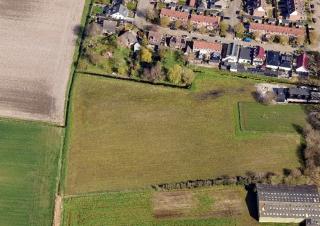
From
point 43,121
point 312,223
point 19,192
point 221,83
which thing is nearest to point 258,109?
point 221,83

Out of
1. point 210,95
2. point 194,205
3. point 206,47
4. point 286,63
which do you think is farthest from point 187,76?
point 194,205

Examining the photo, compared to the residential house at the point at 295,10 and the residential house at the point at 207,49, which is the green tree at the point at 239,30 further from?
the residential house at the point at 295,10

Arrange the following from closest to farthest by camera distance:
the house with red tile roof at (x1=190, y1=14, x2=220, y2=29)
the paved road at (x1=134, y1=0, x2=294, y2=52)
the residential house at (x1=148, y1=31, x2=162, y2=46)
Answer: the residential house at (x1=148, y1=31, x2=162, y2=46)
the paved road at (x1=134, y1=0, x2=294, y2=52)
the house with red tile roof at (x1=190, y1=14, x2=220, y2=29)

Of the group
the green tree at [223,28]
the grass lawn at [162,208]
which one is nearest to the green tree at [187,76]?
the green tree at [223,28]

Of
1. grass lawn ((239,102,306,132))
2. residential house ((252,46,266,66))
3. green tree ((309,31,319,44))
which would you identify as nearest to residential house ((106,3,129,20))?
residential house ((252,46,266,66))

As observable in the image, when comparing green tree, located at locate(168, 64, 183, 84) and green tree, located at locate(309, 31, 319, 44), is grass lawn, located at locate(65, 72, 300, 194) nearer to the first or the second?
green tree, located at locate(168, 64, 183, 84)

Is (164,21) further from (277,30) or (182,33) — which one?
(277,30)
